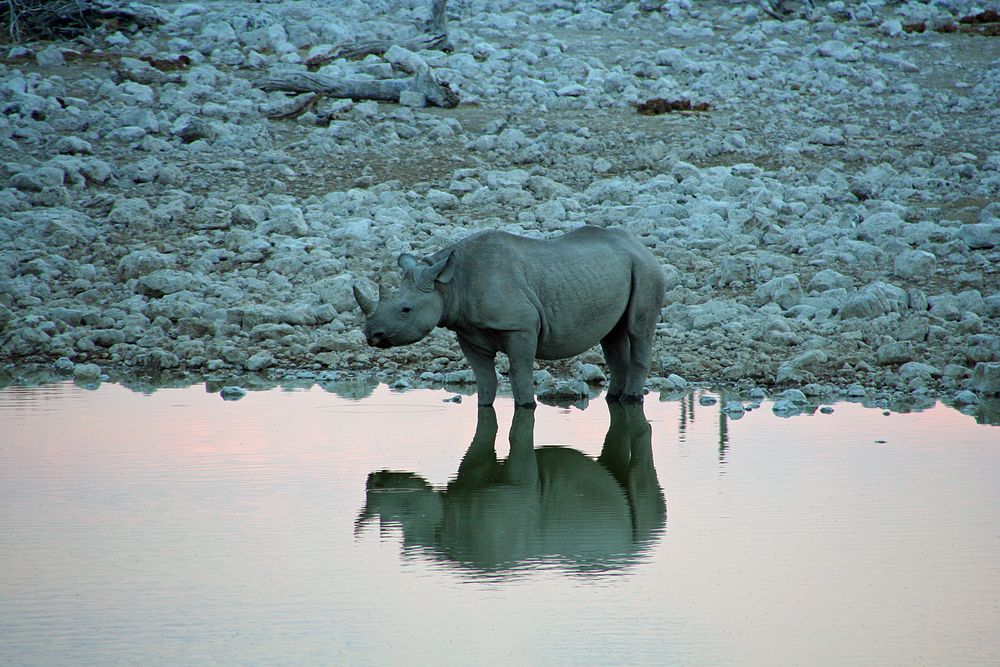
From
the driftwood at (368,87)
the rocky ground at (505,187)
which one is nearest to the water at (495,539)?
the rocky ground at (505,187)

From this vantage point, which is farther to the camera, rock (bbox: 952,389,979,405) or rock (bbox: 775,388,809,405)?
rock (bbox: 952,389,979,405)

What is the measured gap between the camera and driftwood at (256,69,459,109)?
70.4 feet

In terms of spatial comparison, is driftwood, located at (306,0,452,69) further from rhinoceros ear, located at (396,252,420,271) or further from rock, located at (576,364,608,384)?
rhinoceros ear, located at (396,252,420,271)

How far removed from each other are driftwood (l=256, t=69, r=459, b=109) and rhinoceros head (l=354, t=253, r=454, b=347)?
37.5 feet

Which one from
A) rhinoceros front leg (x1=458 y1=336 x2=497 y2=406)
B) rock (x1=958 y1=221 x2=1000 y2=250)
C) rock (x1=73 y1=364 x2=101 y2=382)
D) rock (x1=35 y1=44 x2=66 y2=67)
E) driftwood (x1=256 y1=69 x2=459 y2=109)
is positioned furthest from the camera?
rock (x1=35 y1=44 x2=66 y2=67)

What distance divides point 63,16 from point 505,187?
448 inches

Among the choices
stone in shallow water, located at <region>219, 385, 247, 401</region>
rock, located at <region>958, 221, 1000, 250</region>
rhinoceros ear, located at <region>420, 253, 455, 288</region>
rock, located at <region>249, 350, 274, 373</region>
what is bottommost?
stone in shallow water, located at <region>219, 385, 247, 401</region>

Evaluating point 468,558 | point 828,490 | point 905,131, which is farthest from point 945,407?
point 905,131

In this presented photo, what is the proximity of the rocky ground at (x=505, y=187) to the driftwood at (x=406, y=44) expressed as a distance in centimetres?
26

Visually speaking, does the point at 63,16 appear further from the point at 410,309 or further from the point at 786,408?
the point at 786,408

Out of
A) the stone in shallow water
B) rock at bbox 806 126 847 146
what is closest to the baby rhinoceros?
the stone in shallow water

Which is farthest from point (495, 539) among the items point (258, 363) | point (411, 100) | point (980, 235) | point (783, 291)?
point (411, 100)

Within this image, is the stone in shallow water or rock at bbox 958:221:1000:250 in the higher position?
rock at bbox 958:221:1000:250

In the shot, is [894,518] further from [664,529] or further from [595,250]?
[595,250]
